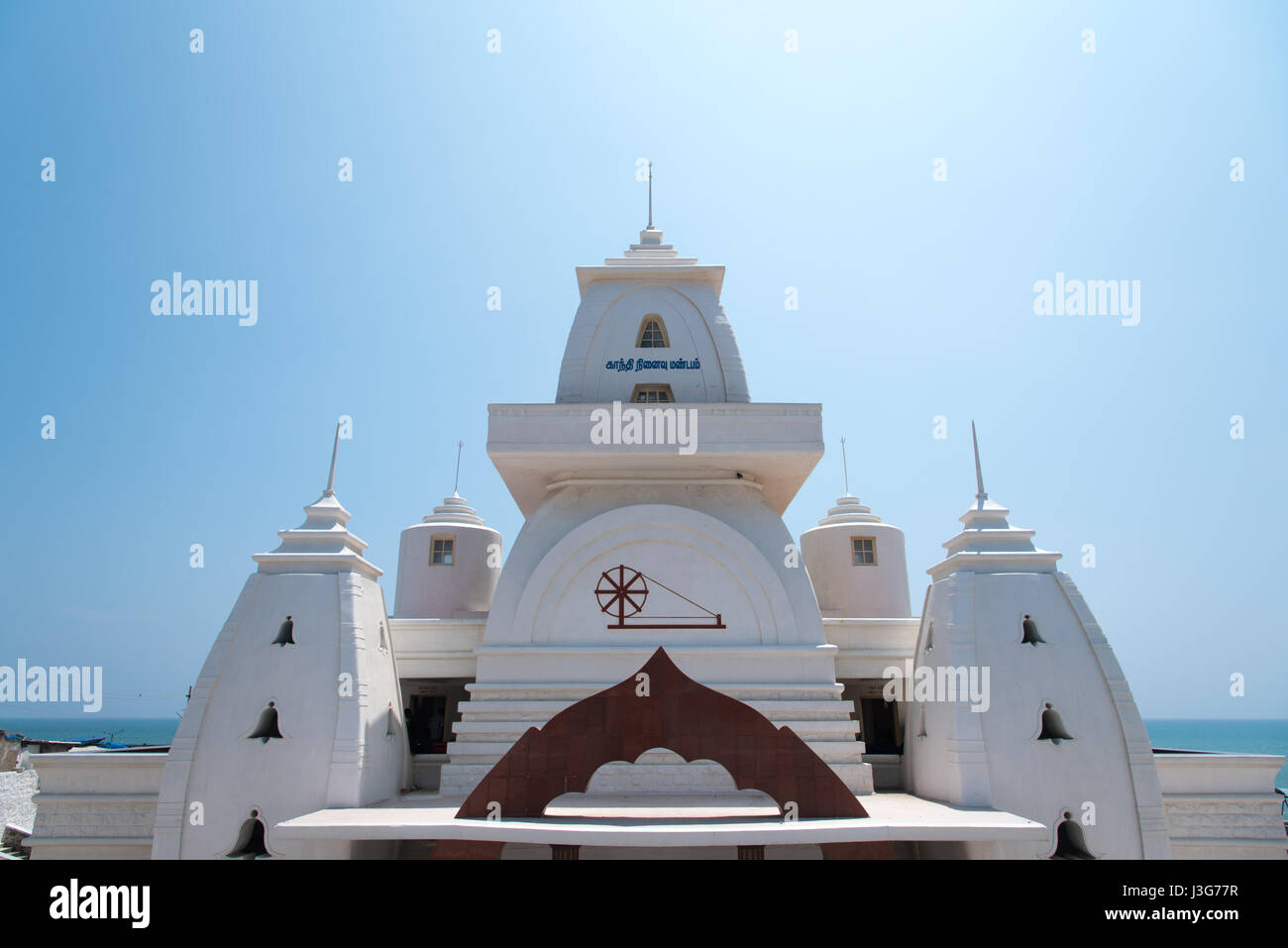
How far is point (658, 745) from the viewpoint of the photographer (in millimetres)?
10172

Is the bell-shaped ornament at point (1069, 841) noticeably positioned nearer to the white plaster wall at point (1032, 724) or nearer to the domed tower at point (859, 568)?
the white plaster wall at point (1032, 724)

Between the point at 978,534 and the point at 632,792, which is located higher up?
the point at 978,534

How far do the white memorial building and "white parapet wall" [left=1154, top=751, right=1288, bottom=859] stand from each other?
0.04m

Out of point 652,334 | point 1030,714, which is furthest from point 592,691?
point 652,334

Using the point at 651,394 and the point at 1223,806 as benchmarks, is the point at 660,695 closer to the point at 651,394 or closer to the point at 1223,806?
the point at 651,394

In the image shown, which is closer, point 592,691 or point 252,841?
point 252,841

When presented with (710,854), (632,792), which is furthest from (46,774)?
(710,854)

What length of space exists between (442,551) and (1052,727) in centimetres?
1516

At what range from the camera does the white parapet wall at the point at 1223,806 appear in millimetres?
12805

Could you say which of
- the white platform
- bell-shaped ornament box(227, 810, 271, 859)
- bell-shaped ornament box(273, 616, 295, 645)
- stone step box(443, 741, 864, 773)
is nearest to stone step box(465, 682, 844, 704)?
stone step box(443, 741, 864, 773)

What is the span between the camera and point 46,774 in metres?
13.0
